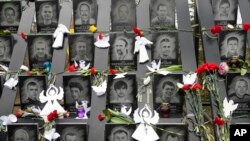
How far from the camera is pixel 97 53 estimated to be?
1896mm

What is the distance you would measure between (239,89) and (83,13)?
747 millimetres

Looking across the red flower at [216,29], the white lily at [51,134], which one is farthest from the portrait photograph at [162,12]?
the white lily at [51,134]

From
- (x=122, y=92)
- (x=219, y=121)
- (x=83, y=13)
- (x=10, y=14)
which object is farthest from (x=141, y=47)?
(x=10, y=14)

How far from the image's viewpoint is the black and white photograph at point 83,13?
204 centimetres

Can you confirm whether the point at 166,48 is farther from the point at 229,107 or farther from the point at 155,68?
the point at 229,107

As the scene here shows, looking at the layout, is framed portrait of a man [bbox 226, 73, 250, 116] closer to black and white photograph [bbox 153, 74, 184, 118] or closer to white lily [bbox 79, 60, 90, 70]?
black and white photograph [bbox 153, 74, 184, 118]

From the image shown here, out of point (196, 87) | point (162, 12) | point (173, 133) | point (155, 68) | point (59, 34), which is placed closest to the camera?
point (173, 133)

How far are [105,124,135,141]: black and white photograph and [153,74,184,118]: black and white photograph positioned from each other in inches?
6.3

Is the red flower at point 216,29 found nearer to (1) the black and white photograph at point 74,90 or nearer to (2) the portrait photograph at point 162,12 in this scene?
(2) the portrait photograph at point 162,12

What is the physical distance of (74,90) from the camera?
70.6 inches

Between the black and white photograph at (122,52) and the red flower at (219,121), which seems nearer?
the red flower at (219,121)

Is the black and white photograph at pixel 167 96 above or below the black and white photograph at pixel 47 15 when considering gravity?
below

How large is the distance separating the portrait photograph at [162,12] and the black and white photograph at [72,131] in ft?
2.04

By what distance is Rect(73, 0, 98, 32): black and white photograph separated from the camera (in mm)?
2045
